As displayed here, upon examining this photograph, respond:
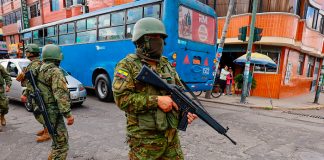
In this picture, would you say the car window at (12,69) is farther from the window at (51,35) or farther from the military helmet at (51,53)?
the military helmet at (51,53)

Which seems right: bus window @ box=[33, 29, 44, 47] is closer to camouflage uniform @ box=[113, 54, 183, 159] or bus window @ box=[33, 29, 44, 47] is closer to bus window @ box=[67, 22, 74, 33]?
bus window @ box=[67, 22, 74, 33]

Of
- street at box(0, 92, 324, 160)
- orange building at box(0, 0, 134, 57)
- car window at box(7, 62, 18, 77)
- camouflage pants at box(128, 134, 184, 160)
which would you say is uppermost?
orange building at box(0, 0, 134, 57)

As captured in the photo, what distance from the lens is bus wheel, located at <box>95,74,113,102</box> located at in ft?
24.0

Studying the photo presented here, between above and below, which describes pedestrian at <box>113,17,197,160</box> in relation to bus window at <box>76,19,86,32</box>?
below

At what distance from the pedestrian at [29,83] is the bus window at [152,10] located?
11.2 feet

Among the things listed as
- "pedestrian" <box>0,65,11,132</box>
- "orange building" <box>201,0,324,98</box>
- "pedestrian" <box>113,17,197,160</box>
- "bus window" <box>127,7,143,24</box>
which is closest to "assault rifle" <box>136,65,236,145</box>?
"pedestrian" <box>113,17,197,160</box>

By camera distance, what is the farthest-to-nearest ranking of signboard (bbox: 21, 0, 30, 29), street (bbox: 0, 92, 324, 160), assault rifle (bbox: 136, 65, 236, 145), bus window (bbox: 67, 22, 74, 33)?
signboard (bbox: 21, 0, 30, 29) → bus window (bbox: 67, 22, 74, 33) → street (bbox: 0, 92, 324, 160) → assault rifle (bbox: 136, 65, 236, 145)

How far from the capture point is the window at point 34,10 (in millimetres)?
23844

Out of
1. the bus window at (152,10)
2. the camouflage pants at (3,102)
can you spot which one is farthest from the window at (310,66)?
the camouflage pants at (3,102)

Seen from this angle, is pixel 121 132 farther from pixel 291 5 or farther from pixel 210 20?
pixel 291 5

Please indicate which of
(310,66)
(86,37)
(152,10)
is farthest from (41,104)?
(310,66)

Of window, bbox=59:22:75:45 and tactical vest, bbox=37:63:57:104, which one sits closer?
tactical vest, bbox=37:63:57:104

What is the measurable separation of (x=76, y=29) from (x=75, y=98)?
136 inches

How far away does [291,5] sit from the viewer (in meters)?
10.8
